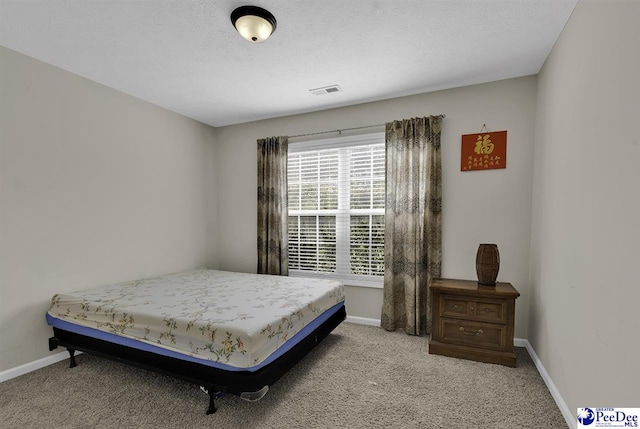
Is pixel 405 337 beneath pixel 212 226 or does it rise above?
beneath

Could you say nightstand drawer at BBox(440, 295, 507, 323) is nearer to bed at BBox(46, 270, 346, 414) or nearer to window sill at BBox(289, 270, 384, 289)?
window sill at BBox(289, 270, 384, 289)

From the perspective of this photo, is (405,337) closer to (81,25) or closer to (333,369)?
(333,369)

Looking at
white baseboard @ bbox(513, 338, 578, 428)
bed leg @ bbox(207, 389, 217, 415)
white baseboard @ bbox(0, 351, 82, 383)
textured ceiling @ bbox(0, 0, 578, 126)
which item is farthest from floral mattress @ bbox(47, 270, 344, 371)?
textured ceiling @ bbox(0, 0, 578, 126)

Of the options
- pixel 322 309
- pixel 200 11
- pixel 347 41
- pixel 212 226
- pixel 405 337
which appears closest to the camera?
pixel 200 11

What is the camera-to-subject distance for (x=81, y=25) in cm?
211

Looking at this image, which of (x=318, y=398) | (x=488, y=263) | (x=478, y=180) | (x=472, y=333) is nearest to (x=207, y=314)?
(x=318, y=398)

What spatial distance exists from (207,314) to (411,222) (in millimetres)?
2246

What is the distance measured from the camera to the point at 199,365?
6.29 ft

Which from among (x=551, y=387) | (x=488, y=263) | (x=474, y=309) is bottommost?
(x=551, y=387)

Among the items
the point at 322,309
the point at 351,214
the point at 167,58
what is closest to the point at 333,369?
the point at 322,309

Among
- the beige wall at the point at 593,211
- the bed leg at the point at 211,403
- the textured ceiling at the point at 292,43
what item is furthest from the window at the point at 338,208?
the bed leg at the point at 211,403

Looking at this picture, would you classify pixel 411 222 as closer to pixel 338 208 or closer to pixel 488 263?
pixel 488 263

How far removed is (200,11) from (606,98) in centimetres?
245

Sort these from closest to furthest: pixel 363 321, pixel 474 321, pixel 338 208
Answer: pixel 474 321, pixel 363 321, pixel 338 208
